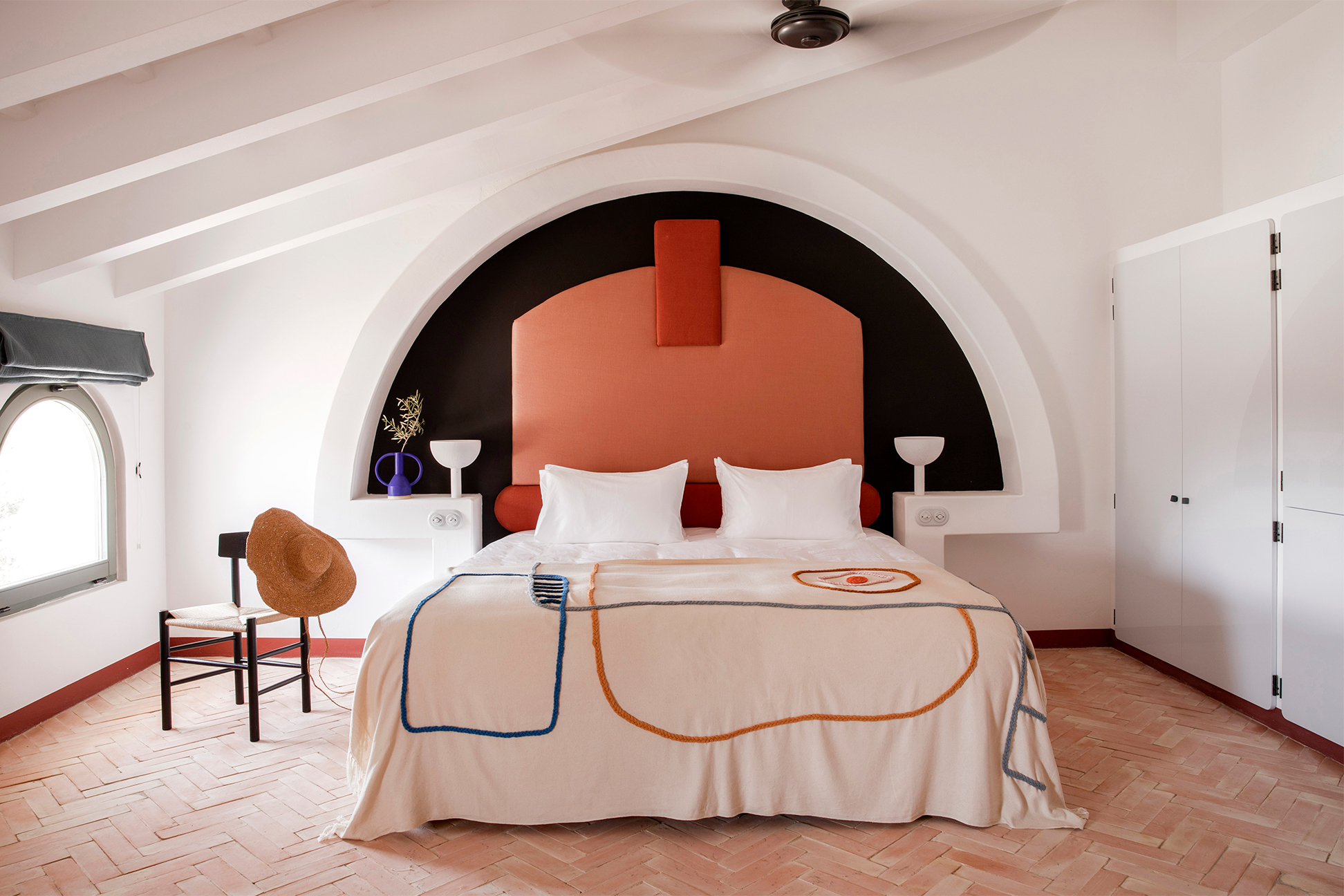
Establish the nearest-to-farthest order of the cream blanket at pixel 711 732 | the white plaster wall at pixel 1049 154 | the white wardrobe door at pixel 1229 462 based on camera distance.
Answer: the cream blanket at pixel 711 732 < the white wardrobe door at pixel 1229 462 < the white plaster wall at pixel 1049 154

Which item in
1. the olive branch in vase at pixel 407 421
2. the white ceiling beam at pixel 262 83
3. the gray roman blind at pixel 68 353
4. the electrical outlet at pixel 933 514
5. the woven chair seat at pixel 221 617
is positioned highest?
the white ceiling beam at pixel 262 83

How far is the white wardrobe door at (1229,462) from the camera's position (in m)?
3.18

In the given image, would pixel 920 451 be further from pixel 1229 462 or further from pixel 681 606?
pixel 681 606

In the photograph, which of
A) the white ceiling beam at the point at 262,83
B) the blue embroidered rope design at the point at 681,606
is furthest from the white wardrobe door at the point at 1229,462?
the white ceiling beam at the point at 262,83

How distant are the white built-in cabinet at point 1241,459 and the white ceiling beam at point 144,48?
353 cm

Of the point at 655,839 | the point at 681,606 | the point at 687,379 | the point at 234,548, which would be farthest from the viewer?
the point at 687,379

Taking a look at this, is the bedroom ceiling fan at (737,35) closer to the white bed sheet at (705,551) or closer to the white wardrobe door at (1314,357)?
the white wardrobe door at (1314,357)

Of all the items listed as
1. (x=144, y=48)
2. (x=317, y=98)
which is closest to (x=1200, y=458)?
(x=317, y=98)

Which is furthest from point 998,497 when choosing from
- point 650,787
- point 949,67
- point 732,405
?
point 650,787

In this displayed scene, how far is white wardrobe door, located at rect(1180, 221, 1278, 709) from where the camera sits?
10.4ft

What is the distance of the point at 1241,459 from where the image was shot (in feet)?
10.8

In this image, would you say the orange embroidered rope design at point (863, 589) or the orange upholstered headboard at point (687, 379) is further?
the orange upholstered headboard at point (687, 379)

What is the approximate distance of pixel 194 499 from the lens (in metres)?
4.30

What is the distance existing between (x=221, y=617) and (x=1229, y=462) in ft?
14.1
